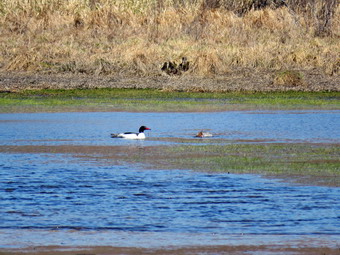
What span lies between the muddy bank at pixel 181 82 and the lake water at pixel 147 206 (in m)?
8.05

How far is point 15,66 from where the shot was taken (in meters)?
24.7

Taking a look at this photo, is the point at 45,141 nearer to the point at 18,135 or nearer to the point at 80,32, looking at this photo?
the point at 18,135

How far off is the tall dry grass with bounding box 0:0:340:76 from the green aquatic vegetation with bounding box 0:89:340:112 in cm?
202

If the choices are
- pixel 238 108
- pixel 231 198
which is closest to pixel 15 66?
pixel 238 108

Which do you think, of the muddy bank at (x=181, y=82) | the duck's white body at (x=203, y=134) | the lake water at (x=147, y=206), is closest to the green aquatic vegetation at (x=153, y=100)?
the muddy bank at (x=181, y=82)

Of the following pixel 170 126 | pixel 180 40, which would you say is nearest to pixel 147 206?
pixel 170 126

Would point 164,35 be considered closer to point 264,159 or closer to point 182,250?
point 264,159

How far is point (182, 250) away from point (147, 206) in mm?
1918

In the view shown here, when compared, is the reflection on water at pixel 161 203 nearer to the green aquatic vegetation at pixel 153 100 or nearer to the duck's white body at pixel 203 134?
the duck's white body at pixel 203 134

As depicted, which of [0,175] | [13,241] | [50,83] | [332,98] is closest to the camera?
[13,241]

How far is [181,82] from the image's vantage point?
23.7 m

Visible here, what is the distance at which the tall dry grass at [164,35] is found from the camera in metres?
24.9

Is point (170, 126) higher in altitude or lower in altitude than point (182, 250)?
lower

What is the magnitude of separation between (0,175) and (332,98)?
11982 millimetres
